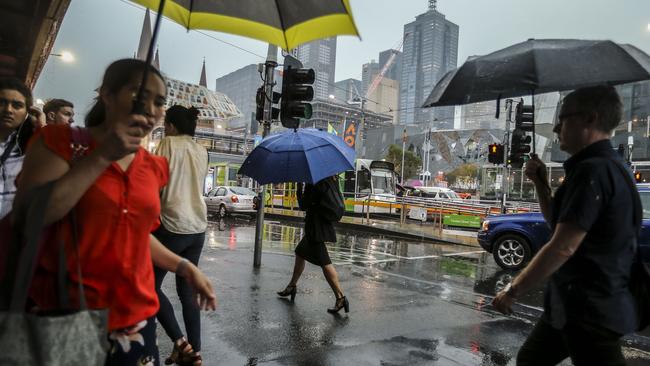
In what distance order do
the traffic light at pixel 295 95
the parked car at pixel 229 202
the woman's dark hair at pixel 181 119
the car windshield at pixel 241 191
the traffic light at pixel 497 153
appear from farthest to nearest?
the car windshield at pixel 241 191 < the parked car at pixel 229 202 < the traffic light at pixel 497 153 < the traffic light at pixel 295 95 < the woman's dark hair at pixel 181 119

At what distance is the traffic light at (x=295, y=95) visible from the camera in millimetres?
8648

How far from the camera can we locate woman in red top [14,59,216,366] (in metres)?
1.48

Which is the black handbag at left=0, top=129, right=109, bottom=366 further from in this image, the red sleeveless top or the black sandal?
the black sandal

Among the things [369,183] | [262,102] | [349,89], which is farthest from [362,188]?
[349,89]

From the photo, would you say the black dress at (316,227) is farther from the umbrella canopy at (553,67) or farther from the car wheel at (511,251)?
the car wheel at (511,251)

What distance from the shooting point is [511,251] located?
1004 centimetres

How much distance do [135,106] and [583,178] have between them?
1940 mm

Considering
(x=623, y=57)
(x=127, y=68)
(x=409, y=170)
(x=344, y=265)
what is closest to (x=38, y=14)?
(x=344, y=265)

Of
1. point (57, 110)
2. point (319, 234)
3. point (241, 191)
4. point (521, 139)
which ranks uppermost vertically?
point (521, 139)

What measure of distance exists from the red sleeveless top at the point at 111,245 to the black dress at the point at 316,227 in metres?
3.73

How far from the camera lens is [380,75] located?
108 metres

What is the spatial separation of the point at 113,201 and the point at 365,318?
14.1 ft

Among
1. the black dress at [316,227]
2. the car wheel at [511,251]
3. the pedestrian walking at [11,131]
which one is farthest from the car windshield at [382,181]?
the pedestrian walking at [11,131]

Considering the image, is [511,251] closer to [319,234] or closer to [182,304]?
[319,234]
